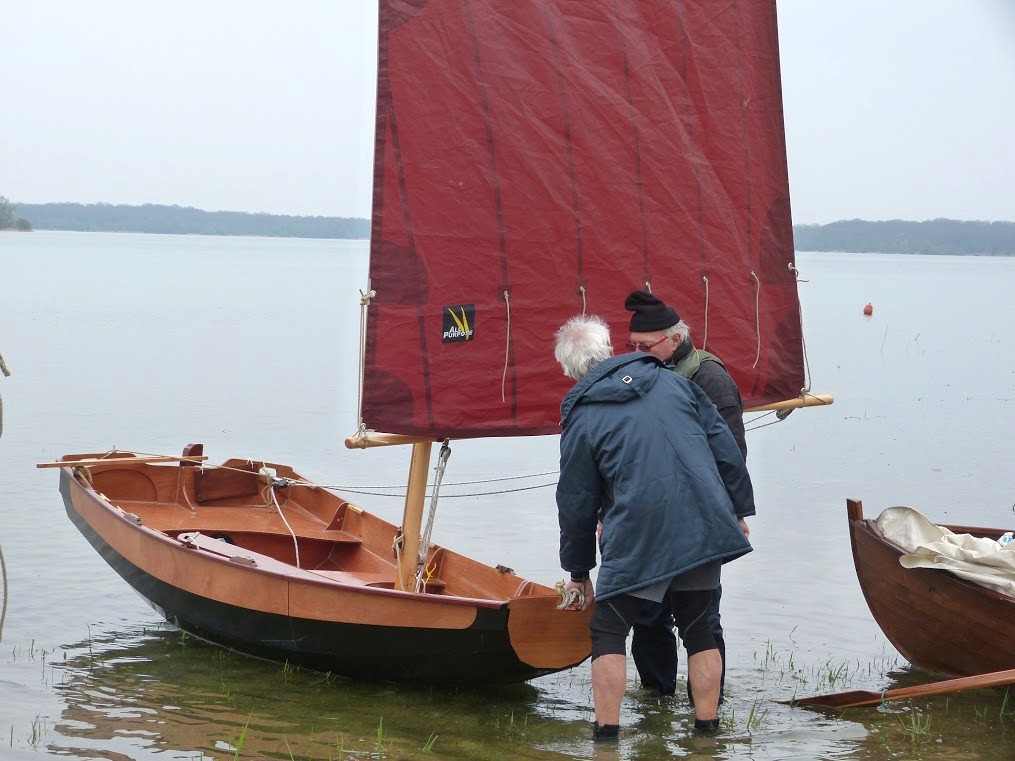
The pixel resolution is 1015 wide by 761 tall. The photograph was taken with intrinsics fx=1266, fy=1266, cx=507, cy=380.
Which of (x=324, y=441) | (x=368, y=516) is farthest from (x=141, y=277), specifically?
(x=368, y=516)

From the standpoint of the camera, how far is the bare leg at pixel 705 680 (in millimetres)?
5145

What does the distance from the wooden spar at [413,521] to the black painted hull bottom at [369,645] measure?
22.0 inches

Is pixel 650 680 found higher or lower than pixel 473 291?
lower

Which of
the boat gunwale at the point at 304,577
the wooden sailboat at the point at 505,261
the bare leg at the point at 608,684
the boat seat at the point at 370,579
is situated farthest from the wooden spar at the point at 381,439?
the bare leg at the point at 608,684

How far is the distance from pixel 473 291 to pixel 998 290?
2590 inches

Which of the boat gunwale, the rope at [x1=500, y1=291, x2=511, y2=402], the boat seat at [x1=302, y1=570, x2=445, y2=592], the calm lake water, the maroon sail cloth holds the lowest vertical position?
the calm lake water

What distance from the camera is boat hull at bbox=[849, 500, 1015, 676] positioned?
5574 mm

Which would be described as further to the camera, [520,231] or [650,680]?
[520,231]

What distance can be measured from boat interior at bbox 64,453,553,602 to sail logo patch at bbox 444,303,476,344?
3.86 ft

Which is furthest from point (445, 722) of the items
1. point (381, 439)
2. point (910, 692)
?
point (910, 692)

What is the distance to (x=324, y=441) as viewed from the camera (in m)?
15.9

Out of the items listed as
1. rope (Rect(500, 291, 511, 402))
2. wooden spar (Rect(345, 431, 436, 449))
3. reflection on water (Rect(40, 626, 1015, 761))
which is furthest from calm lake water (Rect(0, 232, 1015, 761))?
rope (Rect(500, 291, 511, 402))

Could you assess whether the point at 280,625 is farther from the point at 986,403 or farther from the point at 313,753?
the point at 986,403

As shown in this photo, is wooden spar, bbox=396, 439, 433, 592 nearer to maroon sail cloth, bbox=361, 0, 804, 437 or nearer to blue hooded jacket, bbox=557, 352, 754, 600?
maroon sail cloth, bbox=361, 0, 804, 437
